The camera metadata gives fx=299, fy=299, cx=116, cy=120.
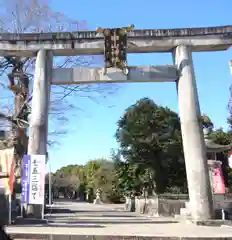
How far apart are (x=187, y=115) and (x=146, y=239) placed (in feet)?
18.8

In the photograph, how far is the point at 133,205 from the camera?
2330 cm

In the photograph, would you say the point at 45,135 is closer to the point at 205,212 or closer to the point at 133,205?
the point at 205,212

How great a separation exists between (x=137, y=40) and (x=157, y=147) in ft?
32.1

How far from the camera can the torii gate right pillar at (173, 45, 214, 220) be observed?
10.9 metres

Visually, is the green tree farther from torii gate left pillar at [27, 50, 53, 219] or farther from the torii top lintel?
torii gate left pillar at [27, 50, 53, 219]

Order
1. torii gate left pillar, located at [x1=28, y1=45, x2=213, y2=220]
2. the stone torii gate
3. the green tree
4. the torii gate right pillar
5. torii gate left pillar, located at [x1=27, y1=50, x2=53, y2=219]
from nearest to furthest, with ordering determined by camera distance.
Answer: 1. the torii gate right pillar
2. torii gate left pillar, located at [x1=28, y1=45, x2=213, y2=220]
3. torii gate left pillar, located at [x1=27, y1=50, x2=53, y2=219]
4. the stone torii gate
5. the green tree

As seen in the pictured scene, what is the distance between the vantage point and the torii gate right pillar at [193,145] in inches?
428

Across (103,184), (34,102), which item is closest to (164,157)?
(34,102)

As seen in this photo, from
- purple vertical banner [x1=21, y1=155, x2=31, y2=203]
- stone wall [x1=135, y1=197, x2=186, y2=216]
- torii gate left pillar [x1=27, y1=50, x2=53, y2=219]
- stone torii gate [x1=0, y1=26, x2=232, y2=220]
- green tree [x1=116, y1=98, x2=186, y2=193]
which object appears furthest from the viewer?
green tree [x1=116, y1=98, x2=186, y2=193]

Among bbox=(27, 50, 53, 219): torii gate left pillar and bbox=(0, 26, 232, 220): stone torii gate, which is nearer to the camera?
bbox=(27, 50, 53, 219): torii gate left pillar

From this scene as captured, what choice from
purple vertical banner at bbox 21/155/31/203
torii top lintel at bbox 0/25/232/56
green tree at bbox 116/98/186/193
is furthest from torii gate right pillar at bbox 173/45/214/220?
green tree at bbox 116/98/186/193

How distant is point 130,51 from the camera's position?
13305 mm

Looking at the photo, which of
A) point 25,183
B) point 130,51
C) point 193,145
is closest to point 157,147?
point 130,51

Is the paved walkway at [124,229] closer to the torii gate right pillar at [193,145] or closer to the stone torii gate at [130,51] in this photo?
the torii gate right pillar at [193,145]
